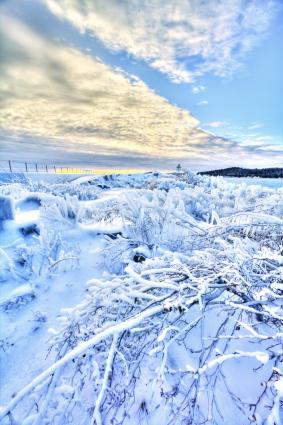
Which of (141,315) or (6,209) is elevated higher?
(141,315)

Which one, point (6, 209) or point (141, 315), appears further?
point (6, 209)

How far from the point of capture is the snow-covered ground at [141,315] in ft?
6.34

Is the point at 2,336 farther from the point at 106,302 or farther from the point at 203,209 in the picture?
the point at 203,209

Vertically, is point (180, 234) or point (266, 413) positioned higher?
point (180, 234)

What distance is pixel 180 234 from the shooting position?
499 cm

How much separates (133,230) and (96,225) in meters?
1.44

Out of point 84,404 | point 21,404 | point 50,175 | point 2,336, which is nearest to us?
point 84,404

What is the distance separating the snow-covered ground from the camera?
1.93 metres

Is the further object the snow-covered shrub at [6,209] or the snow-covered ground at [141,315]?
the snow-covered shrub at [6,209]

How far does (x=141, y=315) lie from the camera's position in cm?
177

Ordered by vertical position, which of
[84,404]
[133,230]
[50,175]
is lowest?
[50,175]

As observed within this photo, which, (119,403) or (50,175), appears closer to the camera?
(119,403)

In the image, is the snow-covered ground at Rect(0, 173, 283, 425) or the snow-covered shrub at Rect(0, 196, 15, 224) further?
the snow-covered shrub at Rect(0, 196, 15, 224)

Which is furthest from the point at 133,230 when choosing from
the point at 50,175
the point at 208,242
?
the point at 50,175
